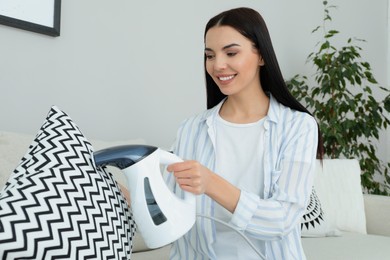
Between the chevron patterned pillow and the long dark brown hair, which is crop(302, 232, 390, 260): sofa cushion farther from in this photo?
the chevron patterned pillow

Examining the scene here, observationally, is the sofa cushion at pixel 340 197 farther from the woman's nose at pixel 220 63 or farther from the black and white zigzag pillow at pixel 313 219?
the woman's nose at pixel 220 63

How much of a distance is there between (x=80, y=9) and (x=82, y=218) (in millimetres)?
1327

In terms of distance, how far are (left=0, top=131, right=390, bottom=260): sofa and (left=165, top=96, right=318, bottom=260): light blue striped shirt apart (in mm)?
345

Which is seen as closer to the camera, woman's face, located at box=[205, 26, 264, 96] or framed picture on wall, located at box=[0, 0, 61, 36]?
woman's face, located at box=[205, 26, 264, 96]

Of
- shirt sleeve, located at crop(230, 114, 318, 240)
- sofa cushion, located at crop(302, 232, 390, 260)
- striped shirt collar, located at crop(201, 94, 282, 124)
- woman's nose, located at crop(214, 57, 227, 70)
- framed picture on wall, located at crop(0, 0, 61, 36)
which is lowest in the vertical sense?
sofa cushion, located at crop(302, 232, 390, 260)

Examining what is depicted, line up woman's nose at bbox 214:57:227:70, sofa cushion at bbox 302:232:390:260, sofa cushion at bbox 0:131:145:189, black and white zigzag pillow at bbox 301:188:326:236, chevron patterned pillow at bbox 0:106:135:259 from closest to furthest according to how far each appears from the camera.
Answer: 1. chevron patterned pillow at bbox 0:106:135:259
2. woman's nose at bbox 214:57:227:70
3. sofa cushion at bbox 0:131:145:189
4. sofa cushion at bbox 302:232:390:260
5. black and white zigzag pillow at bbox 301:188:326:236

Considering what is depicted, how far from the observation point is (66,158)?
81cm

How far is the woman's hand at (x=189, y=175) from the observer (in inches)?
34.5

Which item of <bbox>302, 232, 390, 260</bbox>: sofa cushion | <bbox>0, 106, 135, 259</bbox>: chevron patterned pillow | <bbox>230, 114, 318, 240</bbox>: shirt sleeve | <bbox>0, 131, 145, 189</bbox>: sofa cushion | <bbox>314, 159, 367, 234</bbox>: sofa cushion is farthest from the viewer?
<bbox>314, 159, 367, 234</bbox>: sofa cushion

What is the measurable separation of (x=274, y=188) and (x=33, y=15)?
1.09 meters

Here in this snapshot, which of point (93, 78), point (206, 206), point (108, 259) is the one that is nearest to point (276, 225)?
point (206, 206)

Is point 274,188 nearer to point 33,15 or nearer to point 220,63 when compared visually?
point 220,63

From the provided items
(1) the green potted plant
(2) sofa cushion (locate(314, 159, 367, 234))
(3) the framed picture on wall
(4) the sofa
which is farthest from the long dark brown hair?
(1) the green potted plant

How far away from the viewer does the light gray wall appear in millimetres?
1734
